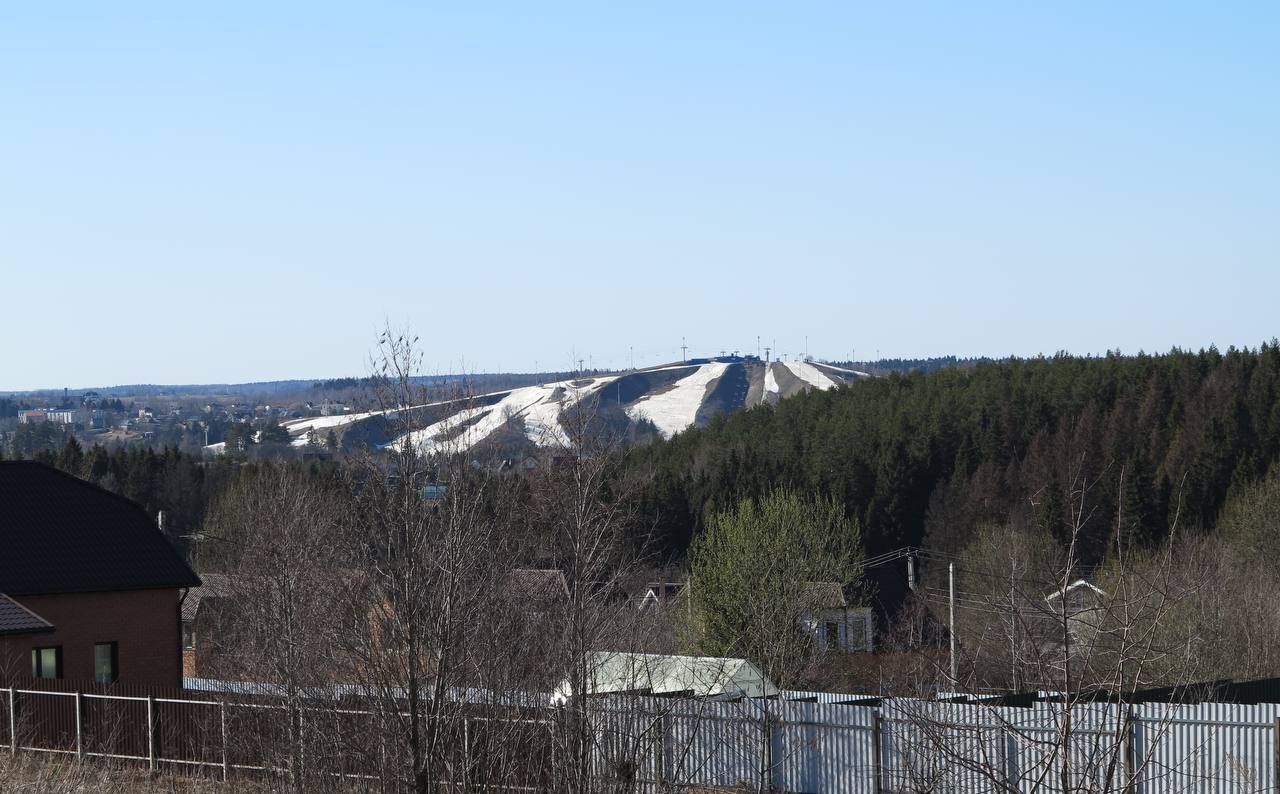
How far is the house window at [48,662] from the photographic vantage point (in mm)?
33938

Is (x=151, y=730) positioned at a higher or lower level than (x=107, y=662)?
higher

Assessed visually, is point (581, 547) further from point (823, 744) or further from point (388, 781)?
point (823, 744)

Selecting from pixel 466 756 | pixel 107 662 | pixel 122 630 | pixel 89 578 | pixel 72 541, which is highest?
pixel 466 756

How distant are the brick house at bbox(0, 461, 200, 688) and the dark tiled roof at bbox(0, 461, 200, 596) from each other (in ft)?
0.08

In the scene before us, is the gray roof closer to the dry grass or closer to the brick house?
the brick house

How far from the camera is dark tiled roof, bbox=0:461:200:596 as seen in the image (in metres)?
35.1

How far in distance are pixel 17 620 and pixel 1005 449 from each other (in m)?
91.8

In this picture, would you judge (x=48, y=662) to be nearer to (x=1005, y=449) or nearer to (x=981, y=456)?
(x=981, y=456)

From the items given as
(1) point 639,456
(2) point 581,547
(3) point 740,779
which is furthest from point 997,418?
(2) point 581,547

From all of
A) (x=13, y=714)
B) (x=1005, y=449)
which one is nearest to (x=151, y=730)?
(x=13, y=714)

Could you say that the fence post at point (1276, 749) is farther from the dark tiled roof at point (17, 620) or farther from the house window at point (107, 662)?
the house window at point (107, 662)

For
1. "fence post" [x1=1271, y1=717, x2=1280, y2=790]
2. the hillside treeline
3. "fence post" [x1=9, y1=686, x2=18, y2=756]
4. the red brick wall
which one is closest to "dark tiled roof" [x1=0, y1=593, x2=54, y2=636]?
the red brick wall

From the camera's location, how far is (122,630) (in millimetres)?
36188

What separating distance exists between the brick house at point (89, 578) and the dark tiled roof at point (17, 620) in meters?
1.33
